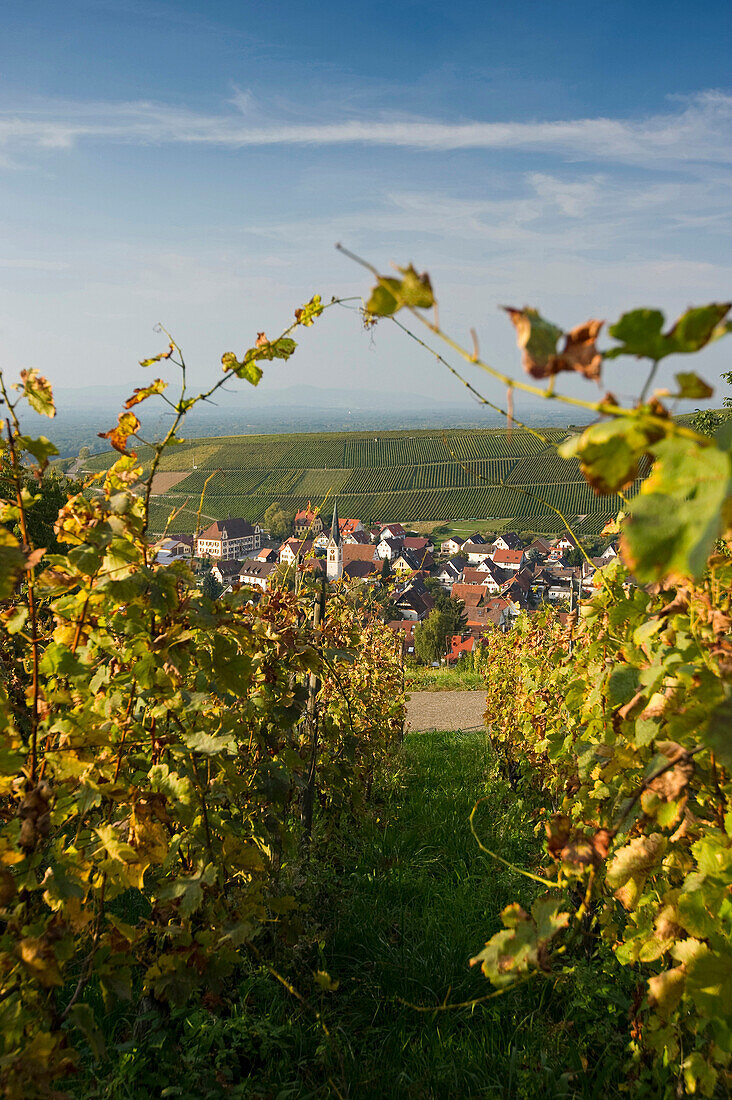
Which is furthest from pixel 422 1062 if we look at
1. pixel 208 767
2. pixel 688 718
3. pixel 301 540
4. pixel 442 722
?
pixel 442 722

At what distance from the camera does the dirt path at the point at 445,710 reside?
11.1m

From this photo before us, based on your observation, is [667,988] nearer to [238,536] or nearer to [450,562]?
[238,536]

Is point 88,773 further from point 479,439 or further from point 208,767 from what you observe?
point 479,439

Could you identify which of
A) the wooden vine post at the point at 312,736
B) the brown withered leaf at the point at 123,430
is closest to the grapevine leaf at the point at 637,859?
the brown withered leaf at the point at 123,430

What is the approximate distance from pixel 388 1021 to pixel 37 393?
7.70 feet

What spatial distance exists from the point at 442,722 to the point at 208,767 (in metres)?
9.92

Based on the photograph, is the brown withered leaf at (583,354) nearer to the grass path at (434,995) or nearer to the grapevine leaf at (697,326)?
the grapevine leaf at (697,326)

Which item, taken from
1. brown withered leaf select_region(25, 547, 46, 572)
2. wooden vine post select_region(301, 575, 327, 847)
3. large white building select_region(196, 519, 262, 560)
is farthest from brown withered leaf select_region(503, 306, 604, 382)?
large white building select_region(196, 519, 262, 560)

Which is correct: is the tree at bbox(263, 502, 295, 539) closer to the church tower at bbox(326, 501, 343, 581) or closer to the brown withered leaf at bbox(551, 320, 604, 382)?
the church tower at bbox(326, 501, 343, 581)

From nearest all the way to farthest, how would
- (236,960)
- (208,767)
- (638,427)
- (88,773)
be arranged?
(638,427)
(88,773)
(236,960)
(208,767)

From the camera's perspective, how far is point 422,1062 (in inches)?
85.4

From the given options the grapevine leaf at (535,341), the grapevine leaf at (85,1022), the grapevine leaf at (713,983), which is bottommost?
the grapevine leaf at (85,1022)

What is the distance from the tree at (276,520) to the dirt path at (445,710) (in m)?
49.6

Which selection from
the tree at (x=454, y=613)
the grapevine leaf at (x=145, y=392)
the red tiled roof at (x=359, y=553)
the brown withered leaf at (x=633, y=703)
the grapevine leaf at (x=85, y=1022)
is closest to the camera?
the grapevine leaf at (x=85, y=1022)
